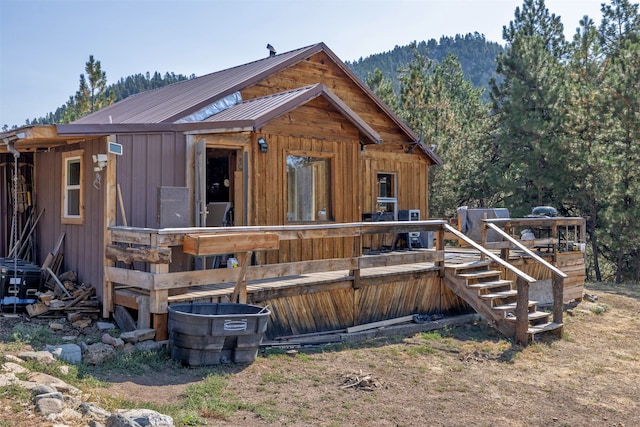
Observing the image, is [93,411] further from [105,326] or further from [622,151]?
[622,151]

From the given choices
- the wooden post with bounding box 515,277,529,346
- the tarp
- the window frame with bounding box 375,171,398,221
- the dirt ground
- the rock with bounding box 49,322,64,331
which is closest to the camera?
the dirt ground

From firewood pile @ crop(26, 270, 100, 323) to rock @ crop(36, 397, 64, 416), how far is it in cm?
332

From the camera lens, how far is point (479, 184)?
21.6 m

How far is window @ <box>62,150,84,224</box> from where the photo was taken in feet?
29.2

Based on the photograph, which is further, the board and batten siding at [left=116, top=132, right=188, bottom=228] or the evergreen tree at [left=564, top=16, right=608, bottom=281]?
the evergreen tree at [left=564, top=16, right=608, bottom=281]

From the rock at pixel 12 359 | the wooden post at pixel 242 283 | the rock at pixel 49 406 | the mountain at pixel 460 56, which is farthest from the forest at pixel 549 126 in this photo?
the mountain at pixel 460 56

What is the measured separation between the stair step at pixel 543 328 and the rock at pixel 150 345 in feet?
17.5

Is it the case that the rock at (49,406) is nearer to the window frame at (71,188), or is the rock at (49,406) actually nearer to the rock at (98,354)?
the rock at (98,354)

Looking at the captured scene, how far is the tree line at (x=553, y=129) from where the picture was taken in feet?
55.1

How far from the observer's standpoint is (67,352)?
19.4ft

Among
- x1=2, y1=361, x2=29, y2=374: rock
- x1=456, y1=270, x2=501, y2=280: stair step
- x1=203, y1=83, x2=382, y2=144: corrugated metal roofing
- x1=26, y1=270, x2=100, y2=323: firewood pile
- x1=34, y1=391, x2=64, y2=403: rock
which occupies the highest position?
x1=203, y1=83, x2=382, y2=144: corrugated metal roofing

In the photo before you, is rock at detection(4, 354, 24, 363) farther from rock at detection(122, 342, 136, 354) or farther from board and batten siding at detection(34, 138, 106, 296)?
board and batten siding at detection(34, 138, 106, 296)

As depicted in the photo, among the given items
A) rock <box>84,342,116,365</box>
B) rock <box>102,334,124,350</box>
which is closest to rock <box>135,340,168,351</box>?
rock <box>102,334,124,350</box>

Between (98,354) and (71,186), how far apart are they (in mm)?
3977
